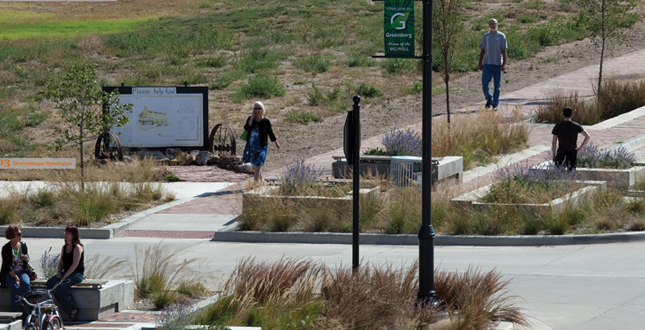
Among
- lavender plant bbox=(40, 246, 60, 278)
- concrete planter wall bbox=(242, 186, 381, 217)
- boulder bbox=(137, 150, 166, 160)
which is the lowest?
lavender plant bbox=(40, 246, 60, 278)

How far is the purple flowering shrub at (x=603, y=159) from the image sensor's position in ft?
53.0

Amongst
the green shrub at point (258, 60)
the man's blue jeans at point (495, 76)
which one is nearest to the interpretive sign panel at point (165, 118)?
the man's blue jeans at point (495, 76)

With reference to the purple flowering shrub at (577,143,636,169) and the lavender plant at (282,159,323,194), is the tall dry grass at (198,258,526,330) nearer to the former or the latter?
the lavender plant at (282,159,323,194)

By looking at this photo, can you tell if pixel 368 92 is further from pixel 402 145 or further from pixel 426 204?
pixel 426 204

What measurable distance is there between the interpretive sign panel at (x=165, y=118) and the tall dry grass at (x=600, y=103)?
8602 mm

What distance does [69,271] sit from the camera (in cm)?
926

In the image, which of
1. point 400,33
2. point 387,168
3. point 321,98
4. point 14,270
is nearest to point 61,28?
point 321,98

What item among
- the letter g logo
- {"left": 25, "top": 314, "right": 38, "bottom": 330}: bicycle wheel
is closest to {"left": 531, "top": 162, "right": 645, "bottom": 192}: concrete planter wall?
the letter g logo

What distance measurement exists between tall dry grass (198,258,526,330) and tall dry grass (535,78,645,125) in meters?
14.4

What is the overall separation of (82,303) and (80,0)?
287 feet

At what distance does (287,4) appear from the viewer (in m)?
66.0

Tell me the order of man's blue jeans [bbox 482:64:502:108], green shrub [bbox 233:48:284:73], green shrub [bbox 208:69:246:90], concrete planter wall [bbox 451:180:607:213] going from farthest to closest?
green shrub [bbox 233:48:284:73] → green shrub [bbox 208:69:246:90] → man's blue jeans [bbox 482:64:502:108] → concrete planter wall [bbox 451:180:607:213]

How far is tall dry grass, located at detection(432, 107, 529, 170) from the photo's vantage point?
59.4 feet

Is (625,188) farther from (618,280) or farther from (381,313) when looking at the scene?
(381,313)
